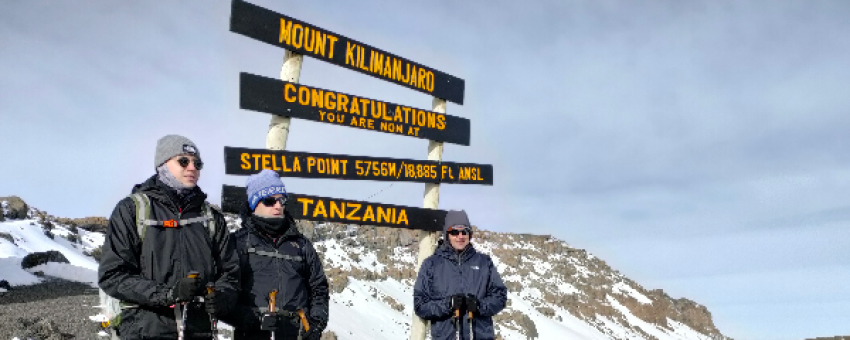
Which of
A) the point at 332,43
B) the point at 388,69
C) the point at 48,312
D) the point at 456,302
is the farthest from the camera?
the point at 48,312

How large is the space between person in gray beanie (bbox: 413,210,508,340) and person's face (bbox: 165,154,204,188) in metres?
2.51

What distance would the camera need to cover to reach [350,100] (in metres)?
8.12

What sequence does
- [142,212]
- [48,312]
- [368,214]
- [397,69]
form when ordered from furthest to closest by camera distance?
1. [48,312]
2. [397,69]
3. [368,214]
4. [142,212]

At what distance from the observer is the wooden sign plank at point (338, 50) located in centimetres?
714

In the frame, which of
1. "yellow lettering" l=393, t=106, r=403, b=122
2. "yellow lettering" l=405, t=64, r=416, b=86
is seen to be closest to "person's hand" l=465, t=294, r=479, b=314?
"yellow lettering" l=393, t=106, r=403, b=122

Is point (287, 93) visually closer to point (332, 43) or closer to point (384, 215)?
point (332, 43)

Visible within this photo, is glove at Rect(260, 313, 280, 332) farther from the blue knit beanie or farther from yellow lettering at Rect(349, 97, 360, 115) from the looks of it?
yellow lettering at Rect(349, 97, 360, 115)

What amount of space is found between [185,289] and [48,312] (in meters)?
9.19

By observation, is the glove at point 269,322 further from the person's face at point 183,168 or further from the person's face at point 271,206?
the person's face at point 183,168

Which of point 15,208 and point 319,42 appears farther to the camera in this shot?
point 15,208

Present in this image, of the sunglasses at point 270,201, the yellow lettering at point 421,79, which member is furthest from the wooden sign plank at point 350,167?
the sunglasses at point 270,201

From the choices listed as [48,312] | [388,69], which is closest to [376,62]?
[388,69]

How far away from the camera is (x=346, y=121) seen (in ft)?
26.5

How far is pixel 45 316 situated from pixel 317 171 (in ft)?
19.6
